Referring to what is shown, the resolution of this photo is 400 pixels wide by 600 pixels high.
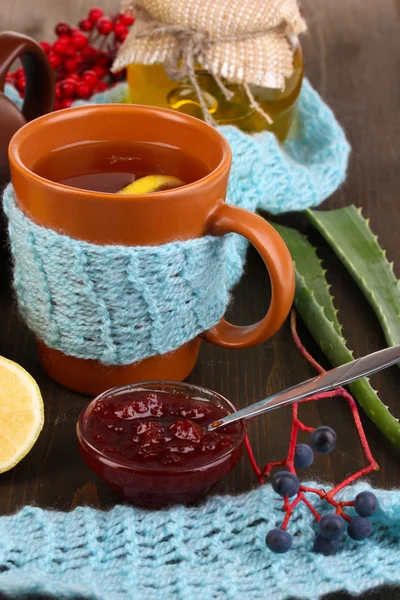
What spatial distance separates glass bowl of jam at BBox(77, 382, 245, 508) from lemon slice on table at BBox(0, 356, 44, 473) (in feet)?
0.19

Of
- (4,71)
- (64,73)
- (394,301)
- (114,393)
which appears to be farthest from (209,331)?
(64,73)

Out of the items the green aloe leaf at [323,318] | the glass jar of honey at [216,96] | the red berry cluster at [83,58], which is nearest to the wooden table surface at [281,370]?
the green aloe leaf at [323,318]

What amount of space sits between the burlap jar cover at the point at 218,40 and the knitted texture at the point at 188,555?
544 mm

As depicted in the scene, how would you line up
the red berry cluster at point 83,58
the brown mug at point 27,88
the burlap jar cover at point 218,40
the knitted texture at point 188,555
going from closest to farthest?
the knitted texture at point 188,555 → the brown mug at point 27,88 → the burlap jar cover at point 218,40 → the red berry cluster at point 83,58

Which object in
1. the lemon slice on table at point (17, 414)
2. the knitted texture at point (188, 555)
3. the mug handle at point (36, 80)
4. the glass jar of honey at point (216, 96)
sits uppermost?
the mug handle at point (36, 80)

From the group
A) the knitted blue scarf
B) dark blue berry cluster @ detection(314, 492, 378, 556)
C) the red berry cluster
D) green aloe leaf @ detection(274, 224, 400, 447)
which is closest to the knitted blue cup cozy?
the knitted blue scarf

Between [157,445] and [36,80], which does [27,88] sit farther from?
[157,445]

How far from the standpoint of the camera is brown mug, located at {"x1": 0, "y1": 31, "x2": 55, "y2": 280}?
91 cm

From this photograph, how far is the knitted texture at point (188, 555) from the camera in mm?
627

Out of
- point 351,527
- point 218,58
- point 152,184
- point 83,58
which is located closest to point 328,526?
point 351,527

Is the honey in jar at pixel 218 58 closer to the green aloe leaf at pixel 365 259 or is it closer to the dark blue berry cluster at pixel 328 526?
the green aloe leaf at pixel 365 259

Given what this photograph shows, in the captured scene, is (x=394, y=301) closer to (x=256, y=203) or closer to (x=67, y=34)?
(x=256, y=203)

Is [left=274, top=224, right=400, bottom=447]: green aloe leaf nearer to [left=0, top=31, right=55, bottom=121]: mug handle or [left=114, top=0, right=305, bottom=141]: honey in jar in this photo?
[left=114, top=0, right=305, bottom=141]: honey in jar

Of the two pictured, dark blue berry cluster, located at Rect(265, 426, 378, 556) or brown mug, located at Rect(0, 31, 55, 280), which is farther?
brown mug, located at Rect(0, 31, 55, 280)
